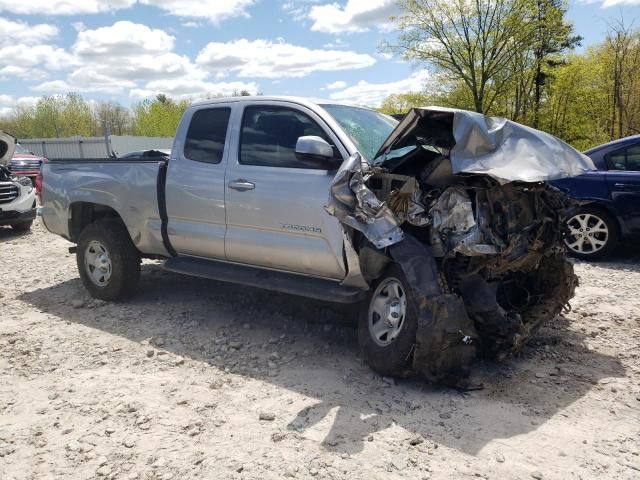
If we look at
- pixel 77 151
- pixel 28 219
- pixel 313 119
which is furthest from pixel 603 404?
pixel 77 151

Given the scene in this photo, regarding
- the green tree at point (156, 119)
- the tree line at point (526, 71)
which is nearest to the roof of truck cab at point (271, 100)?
the tree line at point (526, 71)

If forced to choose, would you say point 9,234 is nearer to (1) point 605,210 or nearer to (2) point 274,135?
(2) point 274,135

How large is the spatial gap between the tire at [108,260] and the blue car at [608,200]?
5.38 meters

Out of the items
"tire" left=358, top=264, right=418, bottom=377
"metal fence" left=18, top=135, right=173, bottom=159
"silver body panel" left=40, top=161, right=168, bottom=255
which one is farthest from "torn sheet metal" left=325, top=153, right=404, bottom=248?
"metal fence" left=18, top=135, right=173, bottom=159

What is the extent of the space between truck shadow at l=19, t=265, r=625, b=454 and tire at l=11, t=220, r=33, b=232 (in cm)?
506

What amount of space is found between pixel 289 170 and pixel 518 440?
2638 millimetres

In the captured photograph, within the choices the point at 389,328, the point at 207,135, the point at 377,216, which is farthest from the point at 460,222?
the point at 207,135

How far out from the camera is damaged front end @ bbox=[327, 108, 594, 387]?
3520 millimetres

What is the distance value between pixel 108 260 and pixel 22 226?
6.32 meters

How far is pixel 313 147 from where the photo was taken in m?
3.97

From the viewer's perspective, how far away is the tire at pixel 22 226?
35.2 ft

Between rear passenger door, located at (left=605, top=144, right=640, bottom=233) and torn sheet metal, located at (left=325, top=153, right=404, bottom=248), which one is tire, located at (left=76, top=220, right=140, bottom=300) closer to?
torn sheet metal, located at (left=325, top=153, right=404, bottom=248)

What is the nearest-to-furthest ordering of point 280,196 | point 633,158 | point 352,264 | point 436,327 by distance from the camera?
point 436,327 → point 352,264 → point 280,196 → point 633,158

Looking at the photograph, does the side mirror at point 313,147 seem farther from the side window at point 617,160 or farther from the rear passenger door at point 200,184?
the side window at point 617,160
